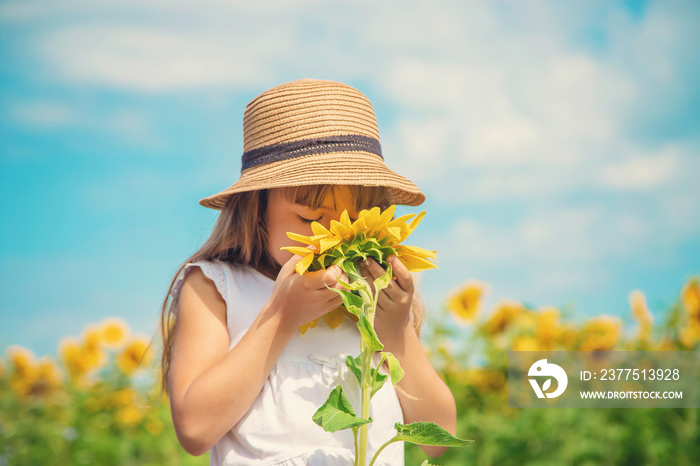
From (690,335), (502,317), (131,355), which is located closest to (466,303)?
(502,317)

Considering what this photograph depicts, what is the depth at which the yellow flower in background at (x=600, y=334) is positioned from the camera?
330 centimetres

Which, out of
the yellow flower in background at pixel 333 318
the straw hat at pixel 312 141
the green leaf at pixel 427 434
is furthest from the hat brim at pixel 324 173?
the green leaf at pixel 427 434

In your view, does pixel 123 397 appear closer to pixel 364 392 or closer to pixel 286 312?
pixel 286 312

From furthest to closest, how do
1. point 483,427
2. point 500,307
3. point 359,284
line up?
1. point 500,307
2. point 483,427
3. point 359,284

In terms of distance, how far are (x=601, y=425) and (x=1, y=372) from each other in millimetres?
3646

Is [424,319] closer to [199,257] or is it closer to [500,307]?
[199,257]

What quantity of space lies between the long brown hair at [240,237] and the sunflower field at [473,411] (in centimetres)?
119

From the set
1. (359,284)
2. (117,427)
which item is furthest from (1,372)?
(359,284)

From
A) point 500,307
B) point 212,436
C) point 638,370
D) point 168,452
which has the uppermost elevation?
point 500,307

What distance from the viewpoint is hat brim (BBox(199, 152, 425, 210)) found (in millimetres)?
1278

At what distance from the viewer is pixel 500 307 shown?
336 centimetres

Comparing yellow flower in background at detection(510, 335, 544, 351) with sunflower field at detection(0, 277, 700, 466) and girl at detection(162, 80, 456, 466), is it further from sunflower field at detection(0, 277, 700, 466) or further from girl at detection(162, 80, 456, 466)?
girl at detection(162, 80, 456, 466)

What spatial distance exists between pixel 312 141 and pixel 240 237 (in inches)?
12.2

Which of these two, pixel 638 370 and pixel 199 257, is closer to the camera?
pixel 199 257
